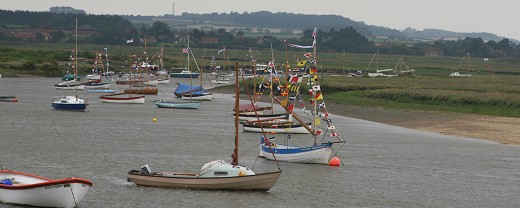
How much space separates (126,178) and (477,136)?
1476 inches

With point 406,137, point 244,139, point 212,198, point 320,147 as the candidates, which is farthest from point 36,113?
point 212,198

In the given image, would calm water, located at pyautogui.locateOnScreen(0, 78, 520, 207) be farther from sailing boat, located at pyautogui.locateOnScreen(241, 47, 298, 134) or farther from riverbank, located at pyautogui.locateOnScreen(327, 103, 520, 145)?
riverbank, located at pyautogui.locateOnScreen(327, 103, 520, 145)

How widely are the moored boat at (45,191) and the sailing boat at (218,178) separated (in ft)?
21.2

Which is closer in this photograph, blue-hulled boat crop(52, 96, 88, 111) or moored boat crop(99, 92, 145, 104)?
blue-hulled boat crop(52, 96, 88, 111)

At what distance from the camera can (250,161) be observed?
200ft

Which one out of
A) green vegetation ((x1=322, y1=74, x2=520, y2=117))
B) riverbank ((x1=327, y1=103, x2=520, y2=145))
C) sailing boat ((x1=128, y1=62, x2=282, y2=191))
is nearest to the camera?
sailing boat ((x1=128, y1=62, x2=282, y2=191))

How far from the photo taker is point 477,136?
79.2m

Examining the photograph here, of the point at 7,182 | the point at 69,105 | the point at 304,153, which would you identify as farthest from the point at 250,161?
the point at 69,105

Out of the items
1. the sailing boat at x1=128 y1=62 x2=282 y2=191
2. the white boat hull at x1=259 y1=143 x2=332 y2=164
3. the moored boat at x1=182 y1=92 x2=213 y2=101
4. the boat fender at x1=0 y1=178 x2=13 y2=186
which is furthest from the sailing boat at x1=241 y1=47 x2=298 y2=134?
the moored boat at x1=182 y1=92 x2=213 y2=101

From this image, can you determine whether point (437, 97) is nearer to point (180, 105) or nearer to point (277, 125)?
point (180, 105)

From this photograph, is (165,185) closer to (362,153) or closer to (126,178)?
(126,178)

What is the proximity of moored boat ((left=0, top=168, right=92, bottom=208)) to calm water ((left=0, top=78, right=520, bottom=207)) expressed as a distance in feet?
9.25

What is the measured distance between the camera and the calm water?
48.3 metres

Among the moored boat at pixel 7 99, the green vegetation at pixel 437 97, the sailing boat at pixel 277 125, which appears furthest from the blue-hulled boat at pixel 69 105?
the green vegetation at pixel 437 97
